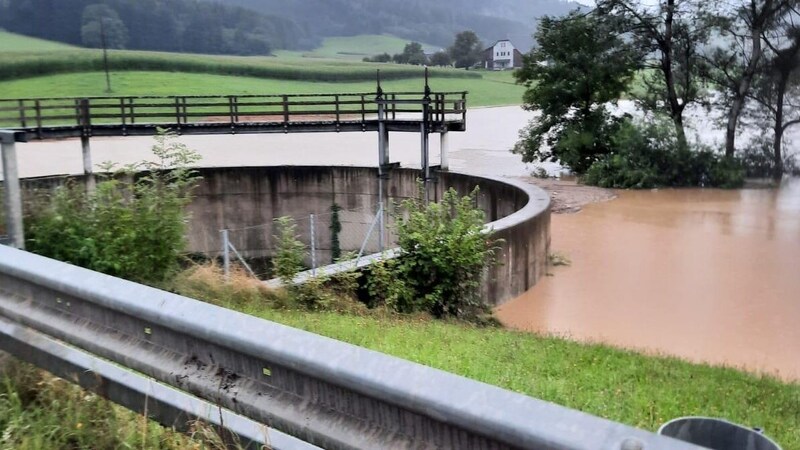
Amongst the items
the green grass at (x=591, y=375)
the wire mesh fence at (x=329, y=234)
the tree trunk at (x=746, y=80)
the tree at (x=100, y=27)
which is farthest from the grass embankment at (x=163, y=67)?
the green grass at (x=591, y=375)

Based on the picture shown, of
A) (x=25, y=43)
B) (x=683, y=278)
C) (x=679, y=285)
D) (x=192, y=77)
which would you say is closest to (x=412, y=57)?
(x=192, y=77)

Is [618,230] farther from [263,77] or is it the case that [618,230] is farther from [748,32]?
[263,77]

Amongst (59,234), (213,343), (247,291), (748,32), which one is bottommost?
(247,291)

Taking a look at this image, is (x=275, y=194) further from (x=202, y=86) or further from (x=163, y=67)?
(x=163, y=67)

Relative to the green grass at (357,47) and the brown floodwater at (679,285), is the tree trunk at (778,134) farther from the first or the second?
the green grass at (357,47)

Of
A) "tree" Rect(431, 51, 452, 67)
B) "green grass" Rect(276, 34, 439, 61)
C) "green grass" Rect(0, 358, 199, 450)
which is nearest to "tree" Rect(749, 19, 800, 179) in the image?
"green grass" Rect(0, 358, 199, 450)

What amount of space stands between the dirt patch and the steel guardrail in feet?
74.2

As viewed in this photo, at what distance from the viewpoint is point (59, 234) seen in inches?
401

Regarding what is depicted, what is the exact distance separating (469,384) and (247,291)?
831 centimetres

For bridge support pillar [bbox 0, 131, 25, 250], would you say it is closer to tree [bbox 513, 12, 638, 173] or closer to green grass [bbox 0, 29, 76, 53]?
tree [bbox 513, 12, 638, 173]

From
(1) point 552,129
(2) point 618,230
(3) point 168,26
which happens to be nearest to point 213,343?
(2) point 618,230

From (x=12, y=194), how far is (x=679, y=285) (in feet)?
41.6

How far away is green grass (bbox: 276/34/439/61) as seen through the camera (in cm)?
15738

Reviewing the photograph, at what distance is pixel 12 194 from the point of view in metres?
9.77
